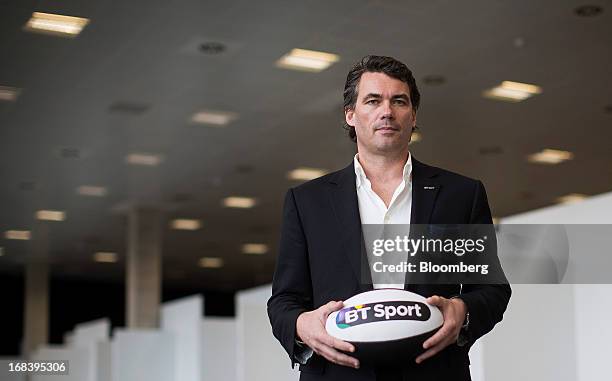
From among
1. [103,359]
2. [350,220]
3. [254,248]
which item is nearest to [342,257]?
[350,220]

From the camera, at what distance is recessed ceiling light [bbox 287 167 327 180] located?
15.4 meters

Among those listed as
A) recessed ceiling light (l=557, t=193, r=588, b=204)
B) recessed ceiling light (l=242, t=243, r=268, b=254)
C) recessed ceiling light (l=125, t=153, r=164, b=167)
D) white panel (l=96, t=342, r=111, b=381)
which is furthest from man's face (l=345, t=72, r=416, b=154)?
recessed ceiling light (l=242, t=243, r=268, b=254)

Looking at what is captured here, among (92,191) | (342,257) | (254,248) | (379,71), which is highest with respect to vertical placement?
(254,248)

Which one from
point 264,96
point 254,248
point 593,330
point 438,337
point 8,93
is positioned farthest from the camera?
point 254,248

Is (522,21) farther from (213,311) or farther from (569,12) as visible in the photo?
(213,311)

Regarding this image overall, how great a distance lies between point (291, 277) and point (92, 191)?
1490 centimetres

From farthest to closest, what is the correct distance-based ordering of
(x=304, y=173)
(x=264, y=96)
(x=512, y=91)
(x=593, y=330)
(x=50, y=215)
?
(x=50, y=215)
(x=304, y=173)
(x=264, y=96)
(x=512, y=91)
(x=593, y=330)

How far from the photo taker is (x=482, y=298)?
6.68 ft

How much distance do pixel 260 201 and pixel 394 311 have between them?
16.1m

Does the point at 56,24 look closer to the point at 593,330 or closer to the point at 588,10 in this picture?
the point at 588,10

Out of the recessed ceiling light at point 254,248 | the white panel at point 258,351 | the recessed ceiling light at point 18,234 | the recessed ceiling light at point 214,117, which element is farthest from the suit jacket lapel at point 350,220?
the recessed ceiling light at point 254,248

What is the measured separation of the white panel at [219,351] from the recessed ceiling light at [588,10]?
496 centimetres

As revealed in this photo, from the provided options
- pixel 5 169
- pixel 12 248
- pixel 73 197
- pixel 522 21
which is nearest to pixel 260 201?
pixel 73 197

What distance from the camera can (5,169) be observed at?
48.2ft
